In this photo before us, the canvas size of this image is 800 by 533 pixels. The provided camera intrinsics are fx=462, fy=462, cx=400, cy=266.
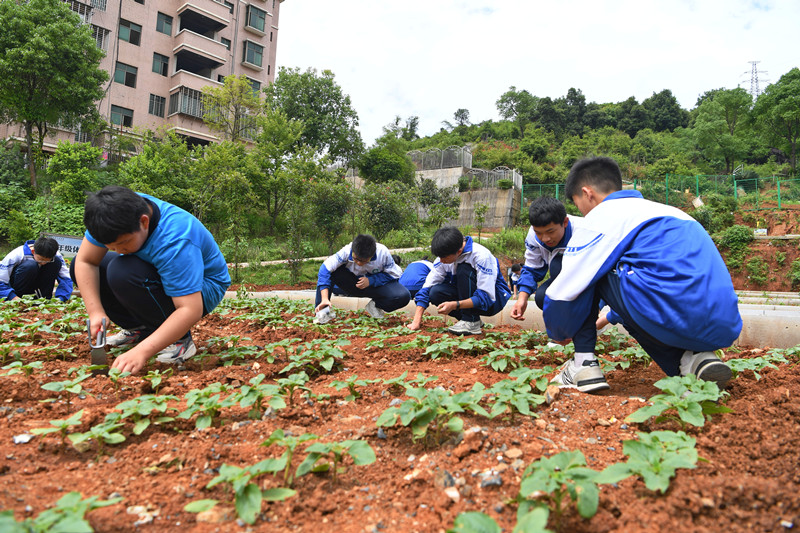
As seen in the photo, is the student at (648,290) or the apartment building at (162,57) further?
the apartment building at (162,57)

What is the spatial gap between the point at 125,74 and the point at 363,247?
26088 millimetres

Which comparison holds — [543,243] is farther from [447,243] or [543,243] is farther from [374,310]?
[374,310]

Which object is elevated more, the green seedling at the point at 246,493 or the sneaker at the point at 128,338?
the green seedling at the point at 246,493

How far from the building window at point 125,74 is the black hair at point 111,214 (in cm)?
2674

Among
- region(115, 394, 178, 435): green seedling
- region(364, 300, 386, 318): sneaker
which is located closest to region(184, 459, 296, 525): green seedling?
region(115, 394, 178, 435): green seedling

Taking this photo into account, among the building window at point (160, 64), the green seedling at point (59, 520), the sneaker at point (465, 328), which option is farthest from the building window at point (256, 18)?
the green seedling at point (59, 520)

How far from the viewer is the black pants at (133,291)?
106 inches

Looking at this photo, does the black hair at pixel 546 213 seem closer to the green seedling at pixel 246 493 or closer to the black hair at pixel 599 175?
the black hair at pixel 599 175

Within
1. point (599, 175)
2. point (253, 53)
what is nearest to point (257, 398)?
point (599, 175)

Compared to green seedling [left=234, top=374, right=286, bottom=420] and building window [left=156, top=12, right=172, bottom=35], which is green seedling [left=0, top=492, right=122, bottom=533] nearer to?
green seedling [left=234, top=374, right=286, bottom=420]

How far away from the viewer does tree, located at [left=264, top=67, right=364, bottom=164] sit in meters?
25.8

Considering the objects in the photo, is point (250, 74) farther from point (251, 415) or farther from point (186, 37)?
point (251, 415)

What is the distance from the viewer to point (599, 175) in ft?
8.38

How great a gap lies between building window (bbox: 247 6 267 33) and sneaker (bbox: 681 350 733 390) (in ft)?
110
